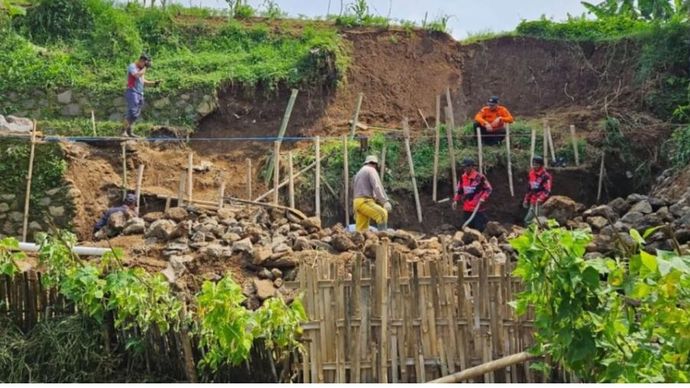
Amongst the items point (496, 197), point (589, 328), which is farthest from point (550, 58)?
point (589, 328)

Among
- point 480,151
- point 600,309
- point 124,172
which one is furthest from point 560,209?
point 600,309

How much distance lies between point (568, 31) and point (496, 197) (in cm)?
605

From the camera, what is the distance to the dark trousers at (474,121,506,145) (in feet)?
51.5

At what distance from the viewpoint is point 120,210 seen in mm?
12422

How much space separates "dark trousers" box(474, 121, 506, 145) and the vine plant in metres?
10.9

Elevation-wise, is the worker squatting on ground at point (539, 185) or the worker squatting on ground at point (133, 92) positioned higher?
the worker squatting on ground at point (133, 92)

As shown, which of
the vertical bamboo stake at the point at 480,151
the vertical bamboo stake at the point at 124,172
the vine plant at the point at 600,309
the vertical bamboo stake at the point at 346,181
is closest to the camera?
the vine plant at the point at 600,309

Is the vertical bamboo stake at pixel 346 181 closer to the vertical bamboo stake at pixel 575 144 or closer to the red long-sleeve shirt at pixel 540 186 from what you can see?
the red long-sleeve shirt at pixel 540 186

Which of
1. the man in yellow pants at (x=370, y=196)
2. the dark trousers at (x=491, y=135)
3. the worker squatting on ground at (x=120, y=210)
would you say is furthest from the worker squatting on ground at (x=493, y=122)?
the worker squatting on ground at (x=120, y=210)

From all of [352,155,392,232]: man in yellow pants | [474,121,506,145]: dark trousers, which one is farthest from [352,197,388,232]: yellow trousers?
[474,121,506,145]: dark trousers

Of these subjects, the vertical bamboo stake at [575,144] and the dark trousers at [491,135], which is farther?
the dark trousers at [491,135]

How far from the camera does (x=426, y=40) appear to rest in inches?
803

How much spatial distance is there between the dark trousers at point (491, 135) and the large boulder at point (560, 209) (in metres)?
2.97

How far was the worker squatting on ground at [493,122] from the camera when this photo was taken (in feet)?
51.6
